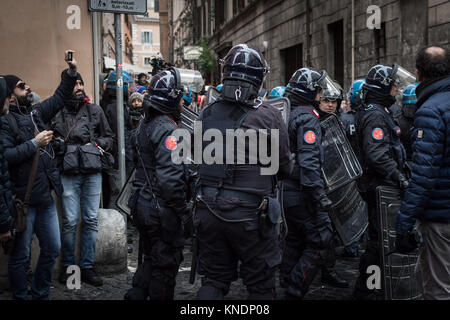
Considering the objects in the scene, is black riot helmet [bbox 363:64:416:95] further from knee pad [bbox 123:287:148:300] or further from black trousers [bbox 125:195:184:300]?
knee pad [bbox 123:287:148:300]

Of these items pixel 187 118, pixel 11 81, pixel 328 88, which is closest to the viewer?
pixel 11 81

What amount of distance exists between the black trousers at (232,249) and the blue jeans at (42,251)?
1.69 meters

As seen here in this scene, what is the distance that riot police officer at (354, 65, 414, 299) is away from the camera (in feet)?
15.2

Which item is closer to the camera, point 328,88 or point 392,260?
point 392,260

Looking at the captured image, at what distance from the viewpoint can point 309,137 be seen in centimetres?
432

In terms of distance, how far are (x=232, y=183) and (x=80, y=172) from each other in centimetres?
241

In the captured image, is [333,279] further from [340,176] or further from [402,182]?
[402,182]

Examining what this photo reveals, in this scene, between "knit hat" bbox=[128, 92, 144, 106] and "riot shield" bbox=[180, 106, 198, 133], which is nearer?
"riot shield" bbox=[180, 106, 198, 133]

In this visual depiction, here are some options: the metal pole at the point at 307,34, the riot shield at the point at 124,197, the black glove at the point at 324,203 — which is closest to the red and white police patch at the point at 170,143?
the riot shield at the point at 124,197

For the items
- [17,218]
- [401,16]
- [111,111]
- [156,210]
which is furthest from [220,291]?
[401,16]

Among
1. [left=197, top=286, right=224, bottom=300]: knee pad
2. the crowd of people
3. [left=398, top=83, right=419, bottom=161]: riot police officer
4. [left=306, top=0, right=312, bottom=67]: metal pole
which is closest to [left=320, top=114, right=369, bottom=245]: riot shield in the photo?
the crowd of people

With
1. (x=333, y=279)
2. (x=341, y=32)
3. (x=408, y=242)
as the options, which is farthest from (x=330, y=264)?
(x=341, y=32)

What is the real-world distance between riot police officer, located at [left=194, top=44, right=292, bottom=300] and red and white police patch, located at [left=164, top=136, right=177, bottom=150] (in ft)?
1.47

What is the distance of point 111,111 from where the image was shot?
7.09 meters
